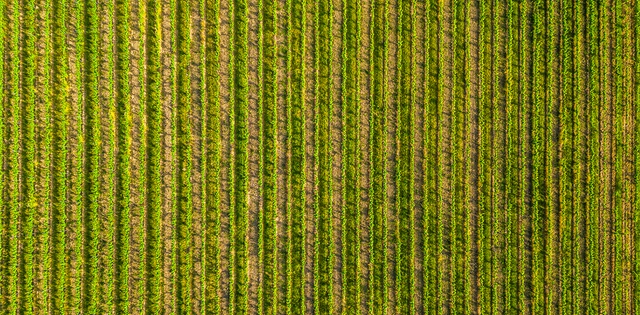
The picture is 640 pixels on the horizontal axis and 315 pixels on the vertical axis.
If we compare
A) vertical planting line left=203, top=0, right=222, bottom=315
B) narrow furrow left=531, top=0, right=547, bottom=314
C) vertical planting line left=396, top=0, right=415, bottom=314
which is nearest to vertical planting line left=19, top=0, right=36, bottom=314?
vertical planting line left=203, top=0, right=222, bottom=315

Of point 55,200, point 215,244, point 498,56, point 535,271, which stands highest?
point 498,56

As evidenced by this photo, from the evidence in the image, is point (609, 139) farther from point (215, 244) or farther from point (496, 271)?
point (215, 244)

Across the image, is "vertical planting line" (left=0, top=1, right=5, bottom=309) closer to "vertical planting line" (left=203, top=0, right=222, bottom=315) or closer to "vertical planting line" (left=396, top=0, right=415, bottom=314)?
"vertical planting line" (left=203, top=0, right=222, bottom=315)

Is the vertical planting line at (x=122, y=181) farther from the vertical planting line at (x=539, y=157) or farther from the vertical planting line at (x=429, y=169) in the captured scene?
the vertical planting line at (x=539, y=157)

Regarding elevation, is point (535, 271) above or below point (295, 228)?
below

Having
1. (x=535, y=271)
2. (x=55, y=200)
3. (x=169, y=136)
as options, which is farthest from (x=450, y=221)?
(x=55, y=200)

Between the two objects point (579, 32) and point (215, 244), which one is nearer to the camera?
point (215, 244)

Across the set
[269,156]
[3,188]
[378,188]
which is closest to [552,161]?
[378,188]

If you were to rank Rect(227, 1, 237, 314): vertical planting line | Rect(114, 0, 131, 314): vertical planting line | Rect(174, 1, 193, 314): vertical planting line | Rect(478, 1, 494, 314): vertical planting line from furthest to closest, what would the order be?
Rect(478, 1, 494, 314): vertical planting line → Rect(227, 1, 237, 314): vertical planting line → Rect(174, 1, 193, 314): vertical planting line → Rect(114, 0, 131, 314): vertical planting line
